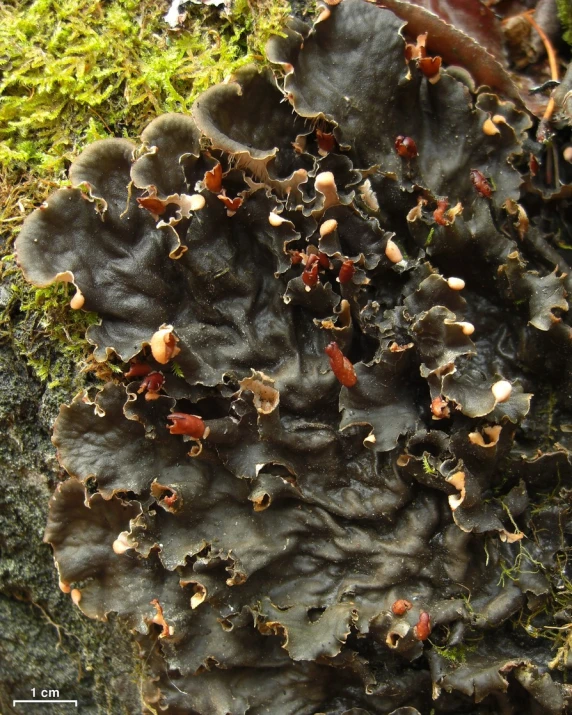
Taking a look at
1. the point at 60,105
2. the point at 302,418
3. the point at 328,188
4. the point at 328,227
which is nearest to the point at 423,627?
the point at 302,418

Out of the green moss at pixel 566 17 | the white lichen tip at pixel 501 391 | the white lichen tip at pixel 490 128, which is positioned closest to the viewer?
the white lichen tip at pixel 501 391

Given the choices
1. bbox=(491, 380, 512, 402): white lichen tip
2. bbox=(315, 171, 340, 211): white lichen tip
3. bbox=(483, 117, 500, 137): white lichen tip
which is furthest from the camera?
bbox=(483, 117, 500, 137): white lichen tip

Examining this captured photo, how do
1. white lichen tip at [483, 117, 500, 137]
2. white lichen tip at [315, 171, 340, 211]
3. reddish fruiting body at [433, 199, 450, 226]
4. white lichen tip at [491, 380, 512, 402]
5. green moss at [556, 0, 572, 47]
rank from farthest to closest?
green moss at [556, 0, 572, 47], white lichen tip at [483, 117, 500, 137], reddish fruiting body at [433, 199, 450, 226], white lichen tip at [315, 171, 340, 211], white lichen tip at [491, 380, 512, 402]

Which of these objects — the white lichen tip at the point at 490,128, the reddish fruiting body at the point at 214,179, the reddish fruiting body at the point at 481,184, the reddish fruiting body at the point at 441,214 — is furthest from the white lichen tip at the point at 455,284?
the reddish fruiting body at the point at 214,179

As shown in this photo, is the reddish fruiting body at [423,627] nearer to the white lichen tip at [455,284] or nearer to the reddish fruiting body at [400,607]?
the reddish fruiting body at [400,607]

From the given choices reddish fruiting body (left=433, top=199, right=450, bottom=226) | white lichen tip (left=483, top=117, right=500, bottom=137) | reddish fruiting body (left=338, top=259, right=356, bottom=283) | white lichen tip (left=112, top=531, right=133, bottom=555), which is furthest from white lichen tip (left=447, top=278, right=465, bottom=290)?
white lichen tip (left=112, top=531, right=133, bottom=555)

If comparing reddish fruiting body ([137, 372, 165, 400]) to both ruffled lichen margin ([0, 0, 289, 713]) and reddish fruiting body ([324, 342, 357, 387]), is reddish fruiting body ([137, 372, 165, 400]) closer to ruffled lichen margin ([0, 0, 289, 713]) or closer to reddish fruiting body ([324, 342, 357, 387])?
ruffled lichen margin ([0, 0, 289, 713])
